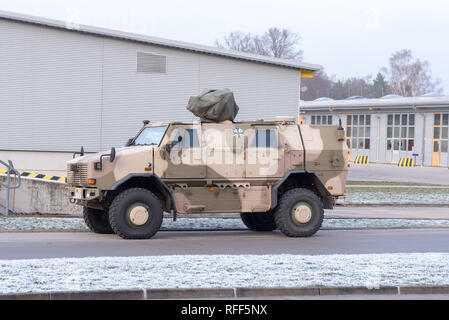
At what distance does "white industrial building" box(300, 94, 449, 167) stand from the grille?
147ft

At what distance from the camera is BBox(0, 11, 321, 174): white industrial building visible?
95.4 ft

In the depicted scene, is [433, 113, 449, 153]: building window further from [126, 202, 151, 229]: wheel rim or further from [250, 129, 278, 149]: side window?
[126, 202, 151, 229]: wheel rim

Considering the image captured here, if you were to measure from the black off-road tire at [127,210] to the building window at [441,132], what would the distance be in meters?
45.5

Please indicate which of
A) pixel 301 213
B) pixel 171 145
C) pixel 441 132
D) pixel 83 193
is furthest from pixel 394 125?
pixel 83 193

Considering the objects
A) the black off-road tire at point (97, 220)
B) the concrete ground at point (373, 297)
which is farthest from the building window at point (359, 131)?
the concrete ground at point (373, 297)

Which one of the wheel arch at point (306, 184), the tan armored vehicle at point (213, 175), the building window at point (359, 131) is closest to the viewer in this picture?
the tan armored vehicle at point (213, 175)

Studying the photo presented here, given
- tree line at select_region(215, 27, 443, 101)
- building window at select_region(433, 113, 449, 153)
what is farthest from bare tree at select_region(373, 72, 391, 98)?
building window at select_region(433, 113, 449, 153)

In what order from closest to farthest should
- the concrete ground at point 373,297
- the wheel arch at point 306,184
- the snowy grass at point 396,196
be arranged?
the concrete ground at point 373,297 < the wheel arch at point 306,184 < the snowy grass at point 396,196

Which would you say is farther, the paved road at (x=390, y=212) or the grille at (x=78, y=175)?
the paved road at (x=390, y=212)

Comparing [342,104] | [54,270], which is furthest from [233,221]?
[342,104]

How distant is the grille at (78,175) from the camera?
1517 centimetres

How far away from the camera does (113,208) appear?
1482 cm

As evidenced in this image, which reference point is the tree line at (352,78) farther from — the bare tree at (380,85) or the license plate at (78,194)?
the license plate at (78,194)

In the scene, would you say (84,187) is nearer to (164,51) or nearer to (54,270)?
(54,270)
